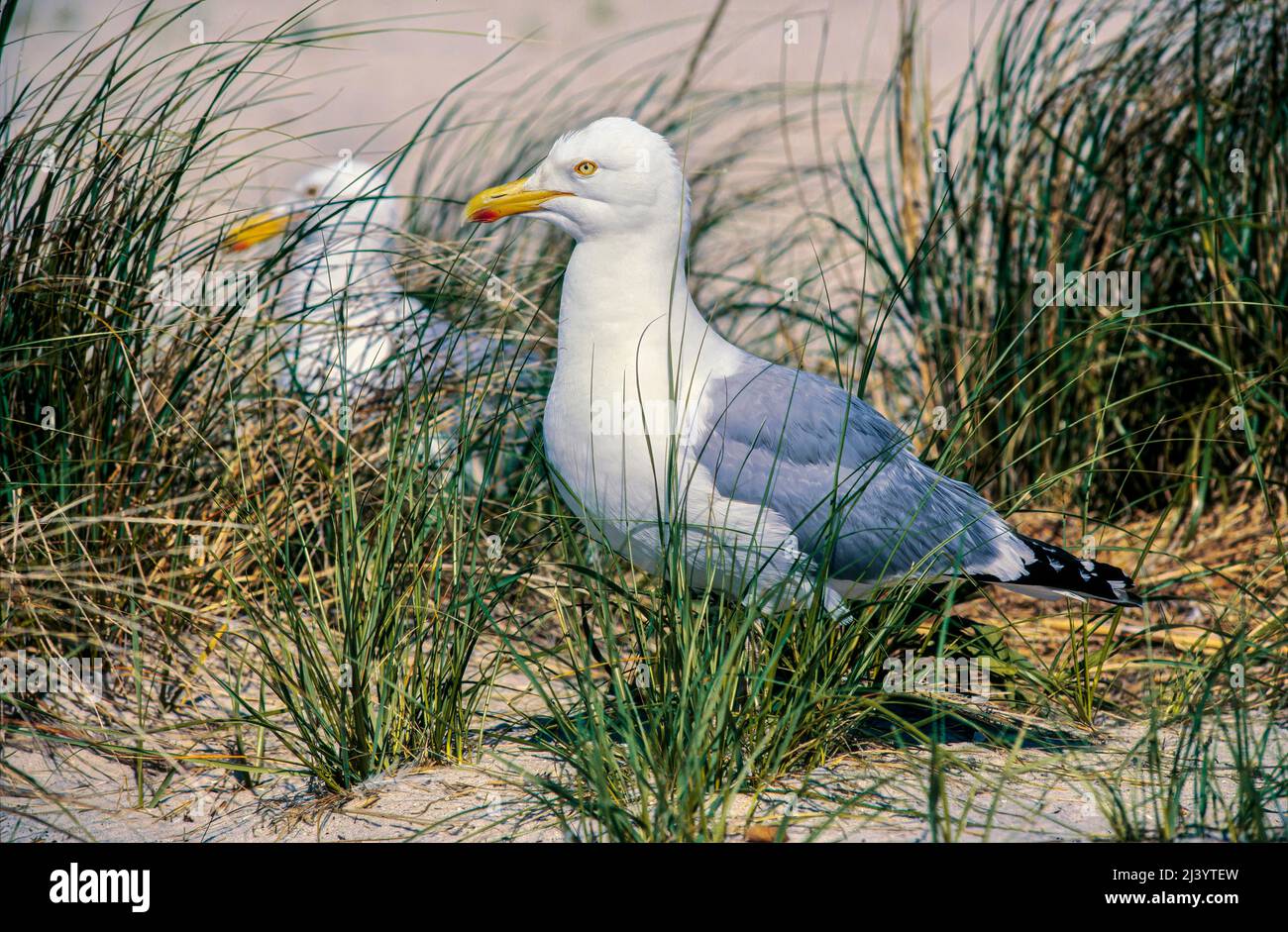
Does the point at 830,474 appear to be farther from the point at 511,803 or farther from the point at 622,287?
the point at 511,803

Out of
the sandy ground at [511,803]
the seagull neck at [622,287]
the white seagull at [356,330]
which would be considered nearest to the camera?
the sandy ground at [511,803]

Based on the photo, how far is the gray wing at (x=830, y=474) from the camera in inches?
120

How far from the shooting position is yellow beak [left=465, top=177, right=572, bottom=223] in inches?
130

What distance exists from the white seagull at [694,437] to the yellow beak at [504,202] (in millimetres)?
12

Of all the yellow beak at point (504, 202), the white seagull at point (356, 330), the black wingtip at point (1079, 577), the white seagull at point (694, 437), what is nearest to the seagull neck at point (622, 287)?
the white seagull at point (694, 437)

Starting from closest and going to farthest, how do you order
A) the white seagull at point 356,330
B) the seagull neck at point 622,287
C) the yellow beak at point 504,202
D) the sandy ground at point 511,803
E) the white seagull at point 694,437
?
the sandy ground at point 511,803, the white seagull at point 694,437, the seagull neck at point 622,287, the yellow beak at point 504,202, the white seagull at point 356,330

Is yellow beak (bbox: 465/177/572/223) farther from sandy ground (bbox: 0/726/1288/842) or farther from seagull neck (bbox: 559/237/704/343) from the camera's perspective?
sandy ground (bbox: 0/726/1288/842)

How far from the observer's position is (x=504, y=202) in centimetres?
336

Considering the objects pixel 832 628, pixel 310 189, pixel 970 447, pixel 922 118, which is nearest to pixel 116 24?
pixel 310 189

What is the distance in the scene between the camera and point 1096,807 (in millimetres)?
2615

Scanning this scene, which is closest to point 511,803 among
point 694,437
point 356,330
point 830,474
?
point 694,437

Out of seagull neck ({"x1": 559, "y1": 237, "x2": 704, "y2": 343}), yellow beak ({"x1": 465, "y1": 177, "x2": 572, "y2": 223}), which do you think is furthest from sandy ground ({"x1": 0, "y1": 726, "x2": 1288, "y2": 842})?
yellow beak ({"x1": 465, "y1": 177, "x2": 572, "y2": 223})

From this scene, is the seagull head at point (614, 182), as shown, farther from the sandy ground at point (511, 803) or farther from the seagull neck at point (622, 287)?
the sandy ground at point (511, 803)

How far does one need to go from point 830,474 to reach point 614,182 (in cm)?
83
